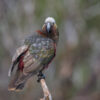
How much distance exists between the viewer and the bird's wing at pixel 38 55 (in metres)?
4.86

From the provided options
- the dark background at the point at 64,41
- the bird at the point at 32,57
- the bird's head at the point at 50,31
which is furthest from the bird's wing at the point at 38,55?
the dark background at the point at 64,41

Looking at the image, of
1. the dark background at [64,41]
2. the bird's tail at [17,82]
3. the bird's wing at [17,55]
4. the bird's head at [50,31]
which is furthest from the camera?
the dark background at [64,41]

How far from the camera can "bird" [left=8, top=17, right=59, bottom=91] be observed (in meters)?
4.73

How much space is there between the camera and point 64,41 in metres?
8.33

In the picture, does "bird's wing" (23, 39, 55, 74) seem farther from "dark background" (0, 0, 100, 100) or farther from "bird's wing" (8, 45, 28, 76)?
"dark background" (0, 0, 100, 100)

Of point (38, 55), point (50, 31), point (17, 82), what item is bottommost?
point (17, 82)

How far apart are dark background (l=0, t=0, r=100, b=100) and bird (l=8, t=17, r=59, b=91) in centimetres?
268

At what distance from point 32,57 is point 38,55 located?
0.37 ft

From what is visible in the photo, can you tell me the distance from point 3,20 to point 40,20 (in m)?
0.78

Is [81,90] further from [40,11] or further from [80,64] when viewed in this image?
[40,11]

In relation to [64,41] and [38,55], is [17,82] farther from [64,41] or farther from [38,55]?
Answer: [64,41]

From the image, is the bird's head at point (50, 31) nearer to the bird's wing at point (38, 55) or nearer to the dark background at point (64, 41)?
the bird's wing at point (38, 55)

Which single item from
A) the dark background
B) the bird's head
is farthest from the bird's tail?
the dark background

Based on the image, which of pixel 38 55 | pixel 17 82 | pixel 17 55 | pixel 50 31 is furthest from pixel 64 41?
pixel 17 82
